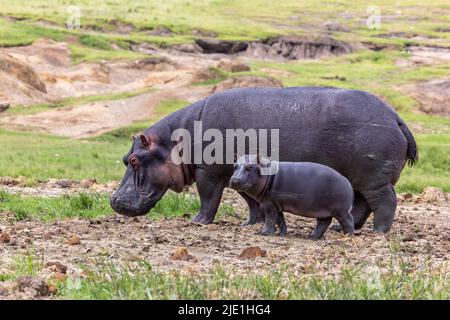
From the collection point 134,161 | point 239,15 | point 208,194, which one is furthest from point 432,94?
point 239,15

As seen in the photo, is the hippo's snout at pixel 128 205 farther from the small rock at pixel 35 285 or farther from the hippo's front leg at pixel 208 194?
the small rock at pixel 35 285

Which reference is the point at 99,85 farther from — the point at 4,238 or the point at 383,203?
the point at 4,238

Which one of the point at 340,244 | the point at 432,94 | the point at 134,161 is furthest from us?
the point at 432,94

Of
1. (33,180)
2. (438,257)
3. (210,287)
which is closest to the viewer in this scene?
(210,287)

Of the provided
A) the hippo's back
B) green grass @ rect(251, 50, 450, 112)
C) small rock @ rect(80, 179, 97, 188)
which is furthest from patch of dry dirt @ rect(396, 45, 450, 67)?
the hippo's back

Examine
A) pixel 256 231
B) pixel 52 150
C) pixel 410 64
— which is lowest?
pixel 410 64

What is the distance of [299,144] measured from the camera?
955 cm

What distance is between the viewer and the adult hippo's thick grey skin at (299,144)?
30.8 ft

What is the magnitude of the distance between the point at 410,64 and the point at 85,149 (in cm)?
3970

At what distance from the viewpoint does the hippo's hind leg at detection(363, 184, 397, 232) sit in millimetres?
9391

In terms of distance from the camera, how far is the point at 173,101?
32500 mm

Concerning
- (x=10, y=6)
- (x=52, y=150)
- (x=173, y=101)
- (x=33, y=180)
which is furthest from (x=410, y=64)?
(x=33, y=180)

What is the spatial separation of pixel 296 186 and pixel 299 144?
1.07 meters
